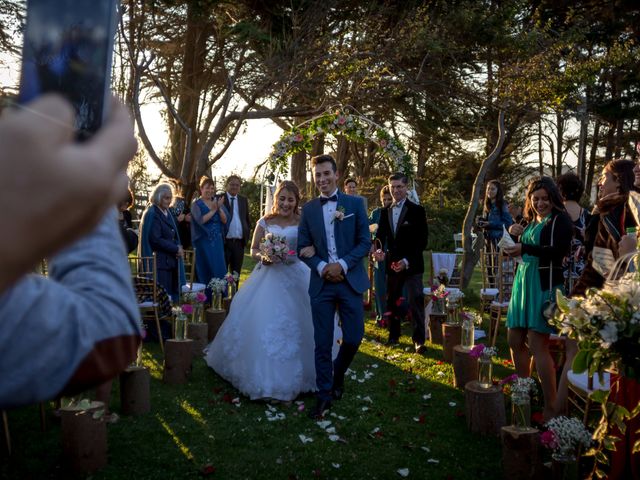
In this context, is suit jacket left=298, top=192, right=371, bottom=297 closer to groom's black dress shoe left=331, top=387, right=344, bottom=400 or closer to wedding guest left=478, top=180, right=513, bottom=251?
groom's black dress shoe left=331, top=387, right=344, bottom=400

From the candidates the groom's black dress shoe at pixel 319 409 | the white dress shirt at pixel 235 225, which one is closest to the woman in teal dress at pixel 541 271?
the groom's black dress shoe at pixel 319 409

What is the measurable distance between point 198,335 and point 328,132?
3.85 m

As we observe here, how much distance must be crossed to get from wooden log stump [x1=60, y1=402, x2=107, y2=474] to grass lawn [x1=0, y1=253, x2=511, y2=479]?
0.11m

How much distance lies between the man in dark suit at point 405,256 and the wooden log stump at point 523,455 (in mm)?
3634

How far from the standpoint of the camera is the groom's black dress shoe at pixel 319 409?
503 centimetres

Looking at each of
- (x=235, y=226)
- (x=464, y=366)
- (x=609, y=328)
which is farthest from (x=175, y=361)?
(x=235, y=226)

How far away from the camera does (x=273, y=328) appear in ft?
18.4

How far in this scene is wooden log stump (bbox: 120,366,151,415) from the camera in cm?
497

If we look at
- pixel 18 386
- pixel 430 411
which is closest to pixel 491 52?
pixel 430 411

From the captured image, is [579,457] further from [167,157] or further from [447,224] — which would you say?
[447,224]

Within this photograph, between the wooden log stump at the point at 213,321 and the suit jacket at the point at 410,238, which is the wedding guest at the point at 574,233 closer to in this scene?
the suit jacket at the point at 410,238

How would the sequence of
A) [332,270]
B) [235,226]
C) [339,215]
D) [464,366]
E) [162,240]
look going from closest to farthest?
[332,270] < [339,215] < [464,366] < [162,240] < [235,226]

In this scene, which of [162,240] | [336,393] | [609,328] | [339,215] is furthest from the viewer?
[162,240]

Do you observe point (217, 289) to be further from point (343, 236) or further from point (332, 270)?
point (332, 270)
